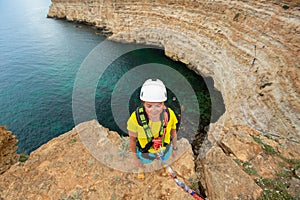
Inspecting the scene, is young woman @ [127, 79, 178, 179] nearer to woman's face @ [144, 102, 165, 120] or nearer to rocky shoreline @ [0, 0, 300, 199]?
woman's face @ [144, 102, 165, 120]

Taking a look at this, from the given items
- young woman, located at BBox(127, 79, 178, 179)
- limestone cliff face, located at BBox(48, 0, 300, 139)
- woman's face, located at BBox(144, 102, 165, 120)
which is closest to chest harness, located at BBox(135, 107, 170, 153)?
young woman, located at BBox(127, 79, 178, 179)

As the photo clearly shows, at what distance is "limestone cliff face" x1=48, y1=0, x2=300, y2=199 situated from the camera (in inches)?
193

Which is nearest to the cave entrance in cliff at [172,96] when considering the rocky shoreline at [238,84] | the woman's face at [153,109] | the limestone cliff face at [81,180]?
the rocky shoreline at [238,84]

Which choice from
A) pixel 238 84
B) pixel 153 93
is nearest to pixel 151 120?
pixel 153 93

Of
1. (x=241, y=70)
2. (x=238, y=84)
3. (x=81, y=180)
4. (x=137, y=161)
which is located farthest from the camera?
(x=241, y=70)

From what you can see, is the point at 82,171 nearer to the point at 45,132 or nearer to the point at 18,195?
the point at 18,195

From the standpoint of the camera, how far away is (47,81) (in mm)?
23109

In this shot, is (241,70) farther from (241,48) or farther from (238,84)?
(241,48)

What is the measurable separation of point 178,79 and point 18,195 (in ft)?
71.8

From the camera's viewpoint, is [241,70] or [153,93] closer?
[153,93]

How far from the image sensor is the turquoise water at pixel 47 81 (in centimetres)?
1619

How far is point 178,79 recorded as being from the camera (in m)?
23.7

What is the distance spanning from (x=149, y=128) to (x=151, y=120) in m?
0.20

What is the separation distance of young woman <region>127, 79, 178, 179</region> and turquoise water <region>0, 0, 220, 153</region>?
12512 mm
